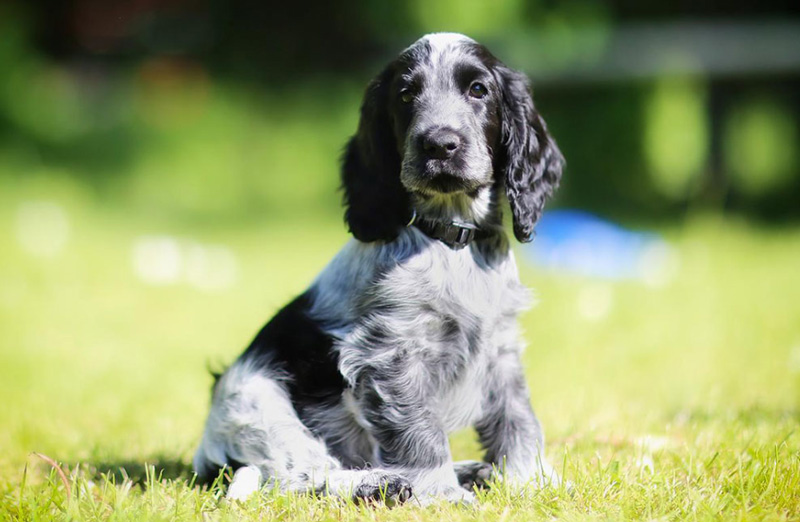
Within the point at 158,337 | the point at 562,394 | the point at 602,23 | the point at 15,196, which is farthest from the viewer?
the point at 602,23

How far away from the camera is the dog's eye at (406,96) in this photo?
13.2 feet

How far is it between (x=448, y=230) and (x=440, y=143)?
44 centimetres

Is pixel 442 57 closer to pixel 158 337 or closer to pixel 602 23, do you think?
pixel 158 337

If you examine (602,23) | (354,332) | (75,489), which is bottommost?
(75,489)

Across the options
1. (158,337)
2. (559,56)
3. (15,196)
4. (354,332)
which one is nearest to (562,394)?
(354,332)

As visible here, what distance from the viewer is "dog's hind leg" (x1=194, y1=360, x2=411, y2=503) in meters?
3.76

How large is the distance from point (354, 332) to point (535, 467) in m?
0.99

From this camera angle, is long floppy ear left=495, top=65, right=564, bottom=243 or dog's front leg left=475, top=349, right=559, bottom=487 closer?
dog's front leg left=475, top=349, right=559, bottom=487

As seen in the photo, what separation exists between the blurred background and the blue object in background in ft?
0.14

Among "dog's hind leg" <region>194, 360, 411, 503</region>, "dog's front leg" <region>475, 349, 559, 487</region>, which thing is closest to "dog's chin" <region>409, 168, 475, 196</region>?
"dog's front leg" <region>475, 349, 559, 487</region>

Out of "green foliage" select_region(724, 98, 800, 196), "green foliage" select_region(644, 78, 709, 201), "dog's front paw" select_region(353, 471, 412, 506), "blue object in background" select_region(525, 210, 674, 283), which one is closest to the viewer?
"dog's front paw" select_region(353, 471, 412, 506)

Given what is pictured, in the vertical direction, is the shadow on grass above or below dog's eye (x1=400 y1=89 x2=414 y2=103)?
below

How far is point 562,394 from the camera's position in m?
6.16

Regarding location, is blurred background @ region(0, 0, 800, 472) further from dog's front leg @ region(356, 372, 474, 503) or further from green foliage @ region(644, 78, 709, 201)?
dog's front leg @ region(356, 372, 474, 503)
